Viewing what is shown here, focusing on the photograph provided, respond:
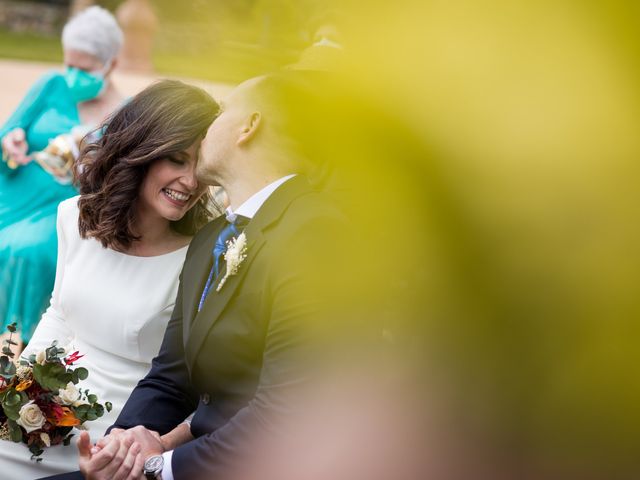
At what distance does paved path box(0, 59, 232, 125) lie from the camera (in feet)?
35.4

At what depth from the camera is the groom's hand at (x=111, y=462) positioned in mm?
1767

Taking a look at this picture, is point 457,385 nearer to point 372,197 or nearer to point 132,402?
point 372,197

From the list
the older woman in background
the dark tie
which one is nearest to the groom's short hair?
the dark tie

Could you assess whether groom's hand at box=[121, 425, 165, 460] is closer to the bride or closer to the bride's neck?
the bride

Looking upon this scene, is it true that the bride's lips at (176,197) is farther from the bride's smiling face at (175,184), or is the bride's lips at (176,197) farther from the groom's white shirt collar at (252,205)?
the groom's white shirt collar at (252,205)

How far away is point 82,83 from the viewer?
165 inches

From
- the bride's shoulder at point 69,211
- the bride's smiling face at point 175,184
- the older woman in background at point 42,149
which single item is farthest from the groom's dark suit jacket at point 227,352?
the older woman in background at point 42,149

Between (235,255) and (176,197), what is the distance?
0.61 metres

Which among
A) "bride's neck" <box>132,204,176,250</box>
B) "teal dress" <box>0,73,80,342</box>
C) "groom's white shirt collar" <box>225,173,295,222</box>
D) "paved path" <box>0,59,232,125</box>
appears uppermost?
"groom's white shirt collar" <box>225,173,295,222</box>

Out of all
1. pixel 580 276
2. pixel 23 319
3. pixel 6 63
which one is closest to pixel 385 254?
pixel 580 276

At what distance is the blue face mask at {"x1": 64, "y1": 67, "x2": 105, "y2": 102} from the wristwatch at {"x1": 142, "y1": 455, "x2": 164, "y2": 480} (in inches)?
112

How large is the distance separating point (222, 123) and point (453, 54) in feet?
4.08

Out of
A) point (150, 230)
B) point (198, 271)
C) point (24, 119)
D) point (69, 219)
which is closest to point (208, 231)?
point (198, 271)

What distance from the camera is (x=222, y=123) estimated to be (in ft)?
5.65
